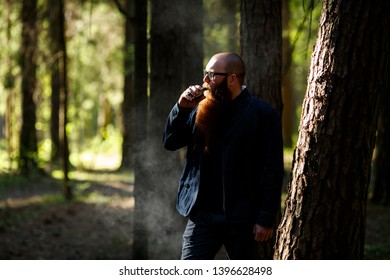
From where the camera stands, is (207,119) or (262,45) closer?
(207,119)

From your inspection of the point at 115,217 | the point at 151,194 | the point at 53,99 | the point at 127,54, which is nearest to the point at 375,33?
the point at 151,194

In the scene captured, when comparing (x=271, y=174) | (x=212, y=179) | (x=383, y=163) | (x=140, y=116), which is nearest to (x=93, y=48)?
(x=383, y=163)

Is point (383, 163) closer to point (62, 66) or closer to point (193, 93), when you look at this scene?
point (62, 66)

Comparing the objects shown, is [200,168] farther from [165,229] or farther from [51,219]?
[51,219]

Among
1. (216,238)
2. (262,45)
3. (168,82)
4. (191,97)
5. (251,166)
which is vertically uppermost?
(262,45)

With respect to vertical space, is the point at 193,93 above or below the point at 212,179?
above

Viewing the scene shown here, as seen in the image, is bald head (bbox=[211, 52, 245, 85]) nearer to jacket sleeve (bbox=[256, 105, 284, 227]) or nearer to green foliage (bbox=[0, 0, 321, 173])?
jacket sleeve (bbox=[256, 105, 284, 227])

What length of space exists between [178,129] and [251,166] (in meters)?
0.67

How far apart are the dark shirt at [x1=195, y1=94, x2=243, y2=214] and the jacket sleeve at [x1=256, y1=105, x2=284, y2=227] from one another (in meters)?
0.33

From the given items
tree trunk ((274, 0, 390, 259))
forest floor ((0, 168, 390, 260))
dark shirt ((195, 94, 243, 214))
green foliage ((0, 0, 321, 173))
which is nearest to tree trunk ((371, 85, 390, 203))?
forest floor ((0, 168, 390, 260))

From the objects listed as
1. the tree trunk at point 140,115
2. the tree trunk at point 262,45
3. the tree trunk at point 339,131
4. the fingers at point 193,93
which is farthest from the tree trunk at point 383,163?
the fingers at point 193,93

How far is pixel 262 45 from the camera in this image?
6.43 metres

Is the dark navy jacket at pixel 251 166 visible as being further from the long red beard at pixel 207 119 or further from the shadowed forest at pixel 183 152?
the shadowed forest at pixel 183 152

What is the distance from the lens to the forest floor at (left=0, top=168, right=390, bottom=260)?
9445 mm
